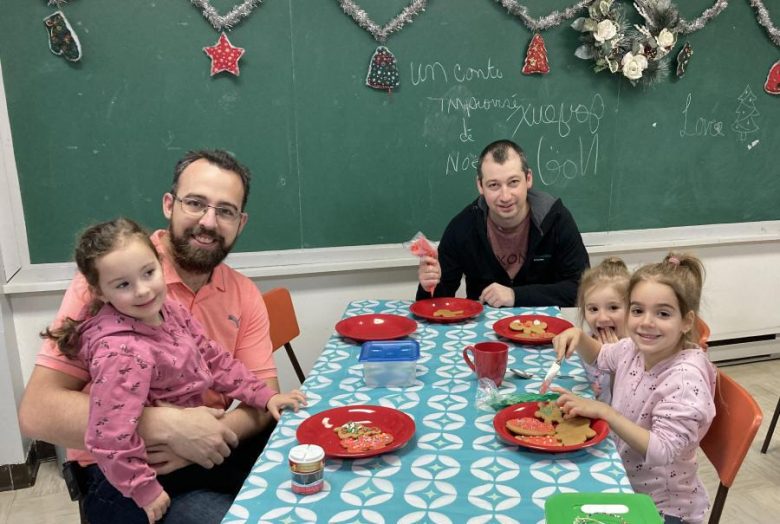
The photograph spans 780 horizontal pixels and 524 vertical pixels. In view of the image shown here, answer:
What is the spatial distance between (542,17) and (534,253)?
1.31 metres

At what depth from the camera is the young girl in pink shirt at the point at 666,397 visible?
136 cm

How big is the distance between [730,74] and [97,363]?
11.9 ft

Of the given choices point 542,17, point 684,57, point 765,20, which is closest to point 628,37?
point 684,57

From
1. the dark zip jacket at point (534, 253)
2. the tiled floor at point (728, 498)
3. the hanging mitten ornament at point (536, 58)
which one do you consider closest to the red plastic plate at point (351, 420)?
the dark zip jacket at point (534, 253)

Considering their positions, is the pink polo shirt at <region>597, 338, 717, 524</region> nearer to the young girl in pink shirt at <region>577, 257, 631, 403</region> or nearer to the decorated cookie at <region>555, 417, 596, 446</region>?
the decorated cookie at <region>555, 417, 596, 446</region>

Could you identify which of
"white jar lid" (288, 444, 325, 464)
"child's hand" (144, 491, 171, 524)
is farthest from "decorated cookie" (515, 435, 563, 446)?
"child's hand" (144, 491, 171, 524)

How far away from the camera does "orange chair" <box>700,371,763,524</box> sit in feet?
4.46

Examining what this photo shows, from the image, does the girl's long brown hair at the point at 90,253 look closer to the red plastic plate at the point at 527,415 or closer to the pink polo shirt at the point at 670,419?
the red plastic plate at the point at 527,415

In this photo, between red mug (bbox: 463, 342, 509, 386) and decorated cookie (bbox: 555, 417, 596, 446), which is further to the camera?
red mug (bbox: 463, 342, 509, 386)

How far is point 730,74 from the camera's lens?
346 cm

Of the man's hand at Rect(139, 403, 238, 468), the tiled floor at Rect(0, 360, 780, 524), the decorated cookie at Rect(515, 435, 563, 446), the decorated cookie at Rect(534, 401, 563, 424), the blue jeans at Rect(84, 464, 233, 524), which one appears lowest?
the tiled floor at Rect(0, 360, 780, 524)

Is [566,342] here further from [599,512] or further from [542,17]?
[542,17]

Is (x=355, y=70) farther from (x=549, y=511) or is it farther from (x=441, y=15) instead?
(x=549, y=511)

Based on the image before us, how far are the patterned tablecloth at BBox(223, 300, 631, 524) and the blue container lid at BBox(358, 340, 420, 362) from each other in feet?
0.26
